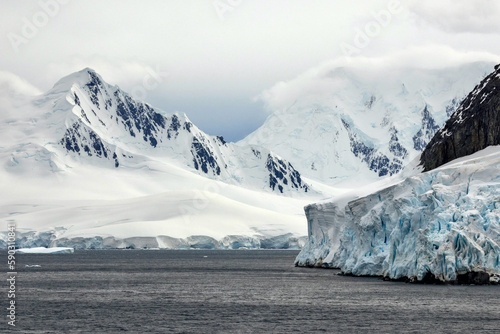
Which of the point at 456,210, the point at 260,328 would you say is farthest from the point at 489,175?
the point at 260,328

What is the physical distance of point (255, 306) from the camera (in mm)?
54250

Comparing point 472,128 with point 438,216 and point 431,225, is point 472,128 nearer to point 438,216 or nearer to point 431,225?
point 438,216

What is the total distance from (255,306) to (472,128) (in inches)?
1658

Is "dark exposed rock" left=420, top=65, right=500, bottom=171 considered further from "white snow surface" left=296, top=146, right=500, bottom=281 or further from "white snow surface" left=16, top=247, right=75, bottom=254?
"white snow surface" left=16, top=247, right=75, bottom=254

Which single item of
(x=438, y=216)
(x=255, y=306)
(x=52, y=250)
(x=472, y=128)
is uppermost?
(x=472, y=128)

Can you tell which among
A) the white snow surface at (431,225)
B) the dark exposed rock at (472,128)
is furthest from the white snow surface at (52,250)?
the white snow surface at (431,225)

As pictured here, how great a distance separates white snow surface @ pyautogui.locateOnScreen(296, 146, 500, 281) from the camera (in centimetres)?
6050

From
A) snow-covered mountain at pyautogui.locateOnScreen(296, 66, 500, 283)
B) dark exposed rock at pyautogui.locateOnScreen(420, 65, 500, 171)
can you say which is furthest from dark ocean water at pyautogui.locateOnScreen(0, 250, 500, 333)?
dark exposed rock at pyautogui.locateOnScreen(420, 65, 500, 171)

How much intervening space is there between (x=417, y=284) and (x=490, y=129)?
25608 millimetres

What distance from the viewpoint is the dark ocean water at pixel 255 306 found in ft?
144

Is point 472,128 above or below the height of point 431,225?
above

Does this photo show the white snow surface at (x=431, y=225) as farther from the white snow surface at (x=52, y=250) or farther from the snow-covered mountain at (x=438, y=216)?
the white snow surface at (x=52, y=250)

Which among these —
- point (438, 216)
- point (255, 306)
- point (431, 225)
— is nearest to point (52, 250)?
point (431, 225)

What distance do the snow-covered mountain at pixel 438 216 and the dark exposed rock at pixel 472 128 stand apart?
10 cm
